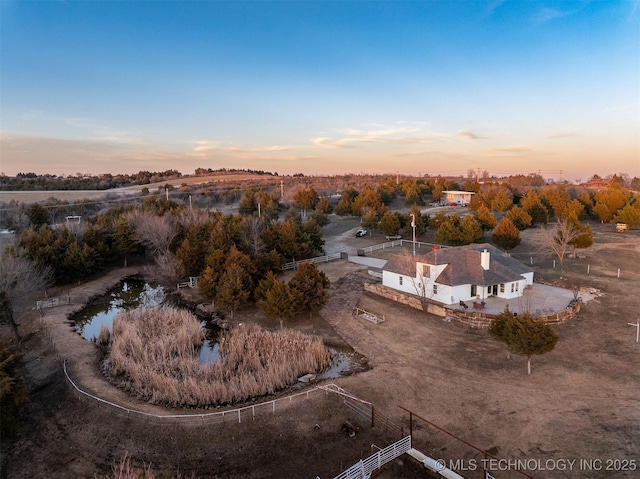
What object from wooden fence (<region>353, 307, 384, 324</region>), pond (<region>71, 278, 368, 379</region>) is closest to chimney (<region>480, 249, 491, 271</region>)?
wooden fence (<region>353, 307, 384, 324</region>)

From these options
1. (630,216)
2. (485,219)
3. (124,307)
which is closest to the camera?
(124,307)

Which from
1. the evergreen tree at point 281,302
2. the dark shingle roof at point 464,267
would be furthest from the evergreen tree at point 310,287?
the dark shingle roof at point 464,267

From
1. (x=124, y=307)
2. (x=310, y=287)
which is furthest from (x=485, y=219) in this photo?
(x=124, y=307)

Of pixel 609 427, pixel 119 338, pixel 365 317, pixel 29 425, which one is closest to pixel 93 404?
pixel 29 425

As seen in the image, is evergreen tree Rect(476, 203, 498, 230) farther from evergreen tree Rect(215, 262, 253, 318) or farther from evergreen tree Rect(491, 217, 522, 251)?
evergreen tree Rect(215, 262, 253, 318)

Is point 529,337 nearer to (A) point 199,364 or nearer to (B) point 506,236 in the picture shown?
(A) point 199,364

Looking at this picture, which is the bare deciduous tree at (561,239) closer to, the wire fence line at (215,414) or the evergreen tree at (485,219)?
the evergreen tree at (485,219)
